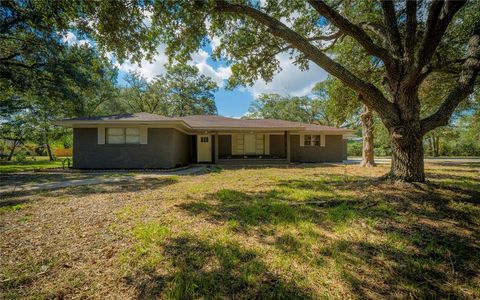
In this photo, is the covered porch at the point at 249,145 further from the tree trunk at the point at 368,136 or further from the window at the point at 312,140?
the tree trunk at the point at 368,136

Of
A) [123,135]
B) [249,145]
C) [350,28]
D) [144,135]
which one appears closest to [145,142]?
[144,135]

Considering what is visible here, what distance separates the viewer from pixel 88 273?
2178 millimetres

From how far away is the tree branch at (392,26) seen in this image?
15.9 ft

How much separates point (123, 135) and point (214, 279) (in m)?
11.3

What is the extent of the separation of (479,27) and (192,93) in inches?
1069

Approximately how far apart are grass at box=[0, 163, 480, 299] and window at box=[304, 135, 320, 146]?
11.9 m

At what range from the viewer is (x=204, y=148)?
15.0 m

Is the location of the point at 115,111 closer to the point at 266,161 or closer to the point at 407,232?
the point at 266,161

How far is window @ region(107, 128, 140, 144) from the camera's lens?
442 inches

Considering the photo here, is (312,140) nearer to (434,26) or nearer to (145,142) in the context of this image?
(145,142)

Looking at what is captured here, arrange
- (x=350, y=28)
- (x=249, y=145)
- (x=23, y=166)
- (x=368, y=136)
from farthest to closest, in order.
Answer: (x=249, y=145) → (x=23, y=166) → (x=368, y=136) → (x=350, y=28)

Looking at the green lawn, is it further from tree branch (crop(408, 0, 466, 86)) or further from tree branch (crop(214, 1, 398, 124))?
tree branch (crop(408, 0, 466, 86))

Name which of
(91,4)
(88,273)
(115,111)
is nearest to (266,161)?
(91,4)

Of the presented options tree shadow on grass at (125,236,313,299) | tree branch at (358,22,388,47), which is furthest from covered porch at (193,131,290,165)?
tree shadow on grass at (125,236,313,299)
